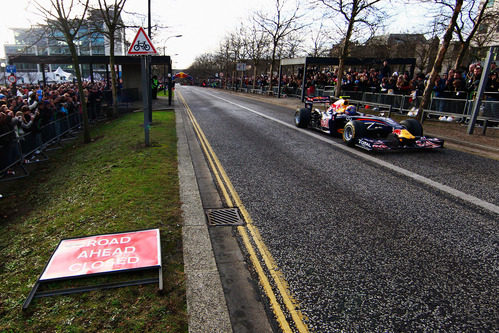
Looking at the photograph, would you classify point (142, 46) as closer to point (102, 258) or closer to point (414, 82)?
point (102, 258)

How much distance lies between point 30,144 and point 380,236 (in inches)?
396

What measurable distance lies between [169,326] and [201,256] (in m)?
1.13

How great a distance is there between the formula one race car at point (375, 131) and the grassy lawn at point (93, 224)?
513cm

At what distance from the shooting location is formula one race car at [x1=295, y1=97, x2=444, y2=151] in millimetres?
8750

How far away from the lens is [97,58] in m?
25.1

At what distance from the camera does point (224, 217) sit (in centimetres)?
492

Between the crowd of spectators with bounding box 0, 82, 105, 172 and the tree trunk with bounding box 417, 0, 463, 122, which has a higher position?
the tree trunk with bounding box 417, 0, 463, 122

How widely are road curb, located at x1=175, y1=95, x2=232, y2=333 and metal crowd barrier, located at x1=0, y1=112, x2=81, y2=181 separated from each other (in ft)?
18.8

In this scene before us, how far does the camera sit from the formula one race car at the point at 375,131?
28.7 ft

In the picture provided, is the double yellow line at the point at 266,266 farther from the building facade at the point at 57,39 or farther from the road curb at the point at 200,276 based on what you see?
the building facade at the point at 57,39

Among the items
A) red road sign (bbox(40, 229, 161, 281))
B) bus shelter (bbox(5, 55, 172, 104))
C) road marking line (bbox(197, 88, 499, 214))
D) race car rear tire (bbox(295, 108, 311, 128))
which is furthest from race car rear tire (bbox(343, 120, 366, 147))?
bus shelter (bbox(5, 55, 172, 104))

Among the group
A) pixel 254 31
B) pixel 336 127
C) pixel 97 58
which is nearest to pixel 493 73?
pixel 336 127

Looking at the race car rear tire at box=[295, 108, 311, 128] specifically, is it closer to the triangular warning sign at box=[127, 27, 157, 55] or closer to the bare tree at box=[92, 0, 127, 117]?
the triangular warning sign at box=[127, 27, 157, 55]

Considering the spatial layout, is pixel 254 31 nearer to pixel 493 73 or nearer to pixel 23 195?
pixel 493 73
